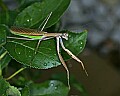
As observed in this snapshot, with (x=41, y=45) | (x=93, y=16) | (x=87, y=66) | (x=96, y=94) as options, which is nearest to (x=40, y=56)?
(x=41, y=45)

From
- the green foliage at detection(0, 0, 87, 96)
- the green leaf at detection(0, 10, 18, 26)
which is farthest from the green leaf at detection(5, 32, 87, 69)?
the green leaf at detection(0, 10, 18, 26)

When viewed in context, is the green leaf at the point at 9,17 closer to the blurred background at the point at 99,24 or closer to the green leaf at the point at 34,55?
the green leaf at the point at 34,55

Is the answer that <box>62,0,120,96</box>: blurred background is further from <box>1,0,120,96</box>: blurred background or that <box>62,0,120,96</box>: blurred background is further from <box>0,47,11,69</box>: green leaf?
<box>0,47,11,69</box>: green leaf

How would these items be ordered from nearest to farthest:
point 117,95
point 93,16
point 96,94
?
point 96,94 < point 117,95 < point 93,16

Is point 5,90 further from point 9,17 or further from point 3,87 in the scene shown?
point 9,17

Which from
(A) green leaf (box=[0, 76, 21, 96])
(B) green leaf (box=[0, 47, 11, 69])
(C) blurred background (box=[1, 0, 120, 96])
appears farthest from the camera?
(C) blurred background (box=[1, 0, 120, 96])

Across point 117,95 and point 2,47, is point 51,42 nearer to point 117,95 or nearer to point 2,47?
point 2,47

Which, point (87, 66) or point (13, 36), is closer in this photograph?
point (13, 36)
